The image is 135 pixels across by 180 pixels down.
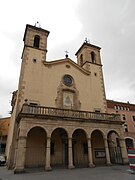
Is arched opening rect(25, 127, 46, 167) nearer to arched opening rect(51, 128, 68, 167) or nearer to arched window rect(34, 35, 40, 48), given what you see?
arched opening rect(51, 128, 68, 167)

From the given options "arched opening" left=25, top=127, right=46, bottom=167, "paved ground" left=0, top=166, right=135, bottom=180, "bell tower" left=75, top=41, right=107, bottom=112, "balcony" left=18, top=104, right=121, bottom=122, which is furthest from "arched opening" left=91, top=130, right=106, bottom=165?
"paved ground" left=0, top=166, right=135, bottom=180

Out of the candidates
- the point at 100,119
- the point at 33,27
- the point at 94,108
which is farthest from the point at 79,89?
the point at 33,27

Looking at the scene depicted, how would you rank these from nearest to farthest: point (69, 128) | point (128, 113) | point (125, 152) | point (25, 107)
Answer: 1. point (25, 107)
2. point (69, 128)
3. point (125, 152)
4. point (128, 113)

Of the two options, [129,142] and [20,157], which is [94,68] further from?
[20,157]

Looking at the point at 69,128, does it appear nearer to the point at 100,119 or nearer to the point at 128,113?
the point at 100,119

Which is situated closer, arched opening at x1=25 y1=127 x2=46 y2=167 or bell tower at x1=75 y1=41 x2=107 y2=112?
arched opening at x1=25 y1=127 x2=46 y2=167

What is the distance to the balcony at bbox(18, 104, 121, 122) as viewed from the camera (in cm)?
1242

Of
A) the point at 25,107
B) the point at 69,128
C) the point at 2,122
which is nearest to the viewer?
the point at 25,107

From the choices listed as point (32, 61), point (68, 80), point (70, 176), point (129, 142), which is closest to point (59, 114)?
point (70, 176)

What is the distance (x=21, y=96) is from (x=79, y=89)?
7.08m

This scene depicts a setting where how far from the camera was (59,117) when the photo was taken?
1327 cm

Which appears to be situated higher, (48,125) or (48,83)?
(48,83)

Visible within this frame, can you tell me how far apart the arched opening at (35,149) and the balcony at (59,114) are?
8.59 feet

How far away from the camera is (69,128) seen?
44.0 feet
